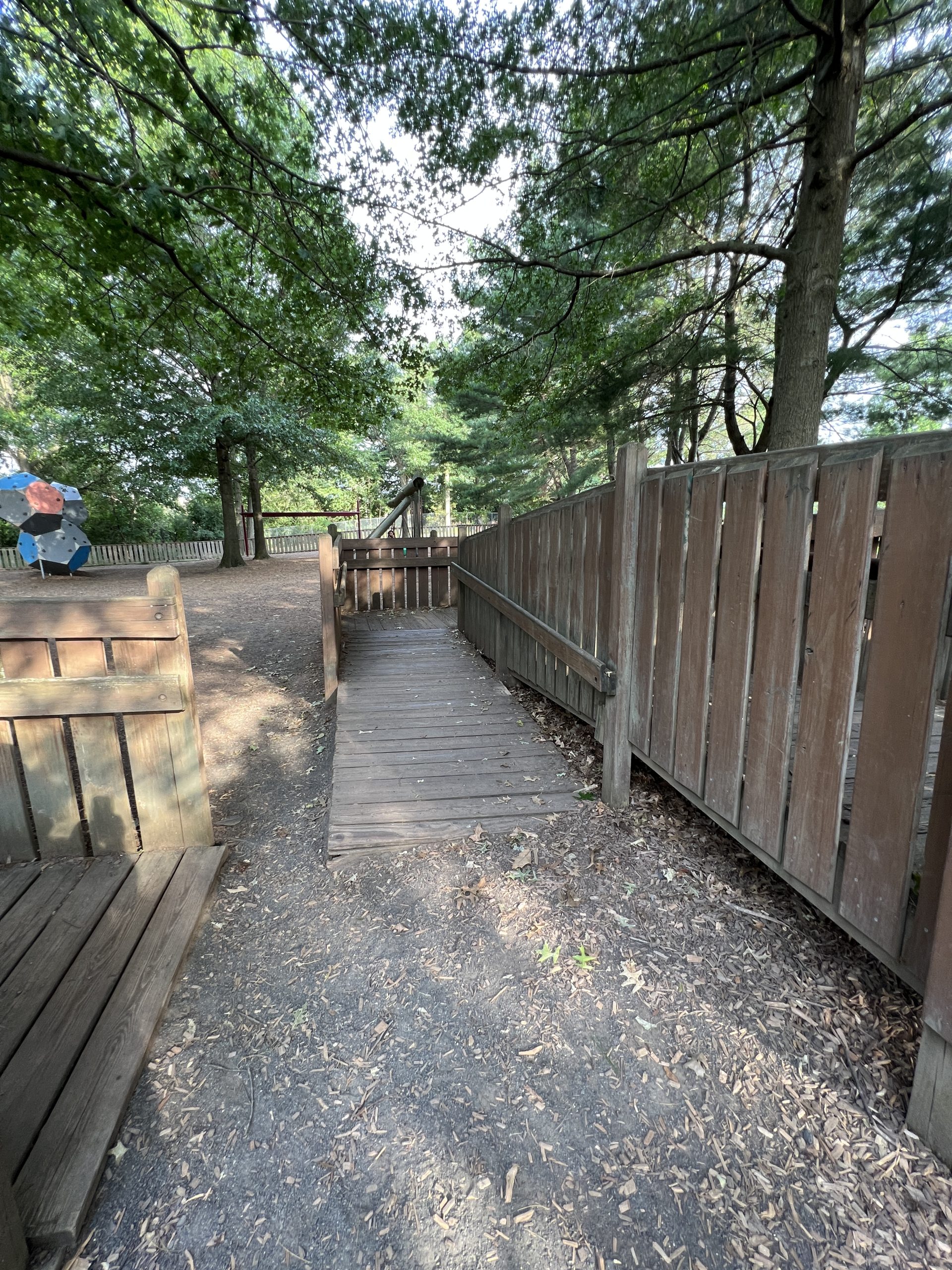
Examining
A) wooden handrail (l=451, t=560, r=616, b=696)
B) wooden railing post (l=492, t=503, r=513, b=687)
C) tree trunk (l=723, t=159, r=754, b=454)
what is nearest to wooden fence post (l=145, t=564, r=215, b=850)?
wooden handrail (l=451, t=560, r=616, b=696)

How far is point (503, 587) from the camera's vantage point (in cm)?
501

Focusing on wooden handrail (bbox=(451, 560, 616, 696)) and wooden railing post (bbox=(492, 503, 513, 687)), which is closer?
wooden handrail (bbox=(451, 560, 616, 696))

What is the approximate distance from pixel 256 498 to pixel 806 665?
18.6m

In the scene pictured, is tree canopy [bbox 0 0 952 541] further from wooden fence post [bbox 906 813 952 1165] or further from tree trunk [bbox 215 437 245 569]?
tree trunk [bbox 215 437 245 569]

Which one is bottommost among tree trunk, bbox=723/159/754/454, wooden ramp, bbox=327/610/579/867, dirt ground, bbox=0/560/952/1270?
dirt ground, bbox=0/560/952/1270

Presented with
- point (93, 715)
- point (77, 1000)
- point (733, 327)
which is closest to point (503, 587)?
point (93, 715)

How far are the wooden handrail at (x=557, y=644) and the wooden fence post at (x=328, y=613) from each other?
1470 millimetres

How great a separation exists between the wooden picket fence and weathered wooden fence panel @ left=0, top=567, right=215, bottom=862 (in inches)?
78.9

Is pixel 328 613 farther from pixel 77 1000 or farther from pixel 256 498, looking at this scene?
pixel 256 498

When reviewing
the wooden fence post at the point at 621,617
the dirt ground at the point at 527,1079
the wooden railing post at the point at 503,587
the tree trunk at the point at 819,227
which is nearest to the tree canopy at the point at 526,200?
the tree trunk at the point at 819,227

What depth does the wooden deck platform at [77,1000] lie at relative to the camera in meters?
1.25

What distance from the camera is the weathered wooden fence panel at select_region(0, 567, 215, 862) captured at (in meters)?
2.23

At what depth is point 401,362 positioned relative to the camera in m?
7.39

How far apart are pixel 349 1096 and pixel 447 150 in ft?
26.6
